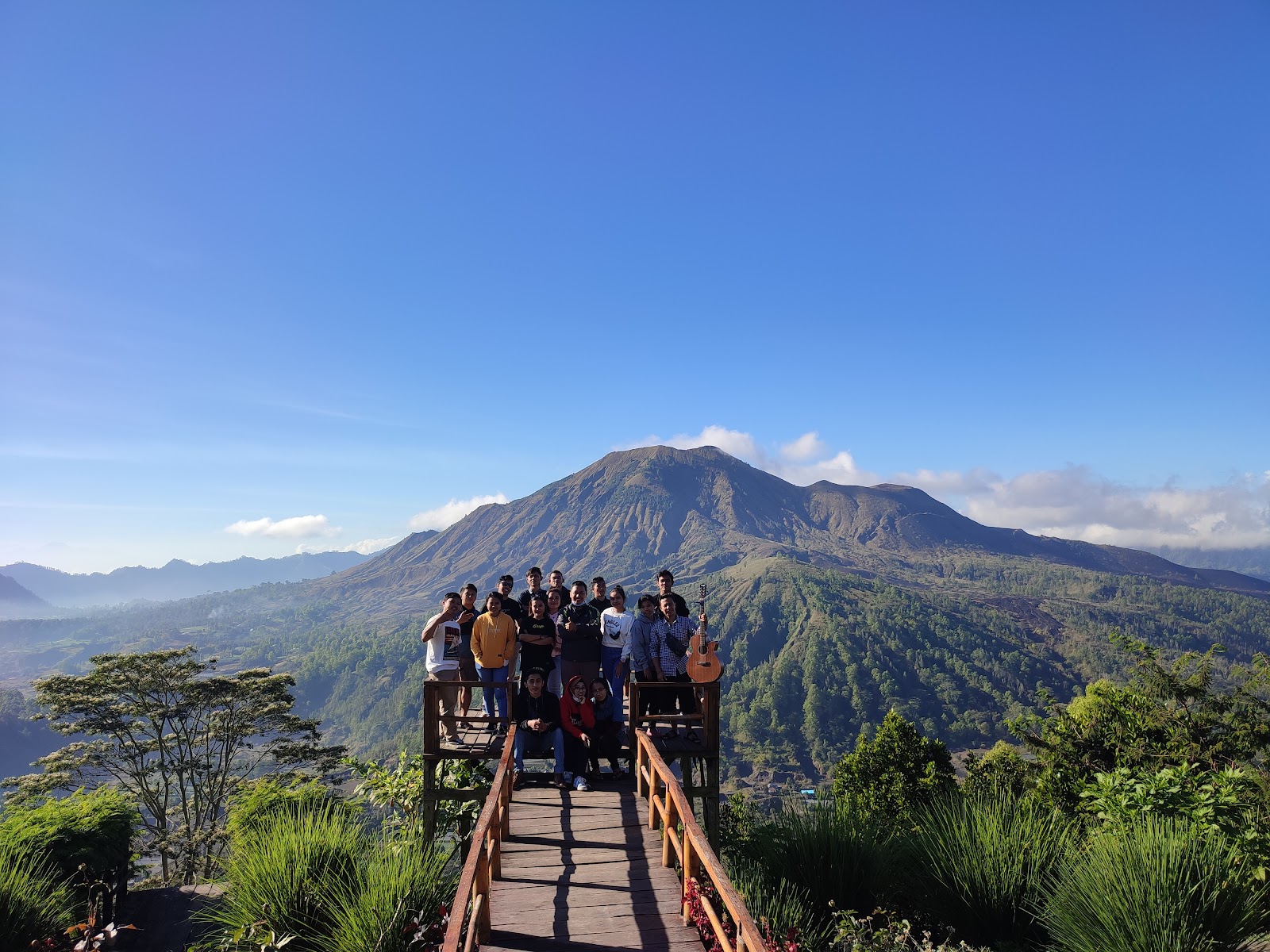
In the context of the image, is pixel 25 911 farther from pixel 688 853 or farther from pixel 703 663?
pixel 703 663

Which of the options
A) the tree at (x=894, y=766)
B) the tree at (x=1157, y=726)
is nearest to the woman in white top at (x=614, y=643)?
the tree at (x=1157, y=726)

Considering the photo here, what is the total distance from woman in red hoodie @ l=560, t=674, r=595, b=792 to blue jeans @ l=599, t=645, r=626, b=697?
97 centimetres

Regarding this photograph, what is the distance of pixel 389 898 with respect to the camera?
5355 mm

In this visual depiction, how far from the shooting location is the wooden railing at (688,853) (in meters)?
3.99

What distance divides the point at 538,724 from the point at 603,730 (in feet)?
2.84

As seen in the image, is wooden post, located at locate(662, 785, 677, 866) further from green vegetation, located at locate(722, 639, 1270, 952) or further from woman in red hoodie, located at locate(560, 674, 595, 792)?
woman in red hoodie, located at locate(560, 674, 595, 792)

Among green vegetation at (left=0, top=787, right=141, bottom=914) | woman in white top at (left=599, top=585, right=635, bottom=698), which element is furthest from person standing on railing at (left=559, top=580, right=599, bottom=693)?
green vegetation at (left=0, top=787, right=141, bottom=914)

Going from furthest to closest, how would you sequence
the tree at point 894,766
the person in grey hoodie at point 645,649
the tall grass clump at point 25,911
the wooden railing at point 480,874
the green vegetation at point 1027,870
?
the tree at point 894,766
the person in grey hoodie at point 645,649
the tall grass clump at point 25,911
the green vegetation at point 1027,870
the wooden railing at point 480,874

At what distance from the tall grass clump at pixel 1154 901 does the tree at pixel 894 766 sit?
993 inches

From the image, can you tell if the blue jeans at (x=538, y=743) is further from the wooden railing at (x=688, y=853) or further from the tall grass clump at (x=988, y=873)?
the tall grass clump at (x=988, y=873)

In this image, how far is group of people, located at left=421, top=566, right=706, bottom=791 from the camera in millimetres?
8523

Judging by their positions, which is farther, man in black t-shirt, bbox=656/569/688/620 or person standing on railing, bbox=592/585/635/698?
person standing on railing, bbox=592/585/635/698

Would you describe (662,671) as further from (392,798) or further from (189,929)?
(189,929)

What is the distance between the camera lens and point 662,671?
361 inches
